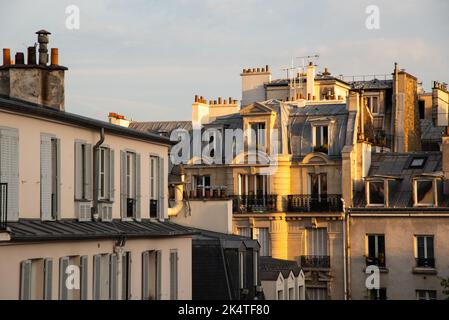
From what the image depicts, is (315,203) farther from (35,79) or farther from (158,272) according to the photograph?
(35,79)

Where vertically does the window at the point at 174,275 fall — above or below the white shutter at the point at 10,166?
below

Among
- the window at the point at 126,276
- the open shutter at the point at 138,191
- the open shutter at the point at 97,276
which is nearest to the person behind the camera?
the open shutter at the point at 97,276

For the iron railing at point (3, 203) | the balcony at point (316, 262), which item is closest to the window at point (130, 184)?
the iron railing at point (3, 203)

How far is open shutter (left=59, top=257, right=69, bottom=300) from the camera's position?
82.3ft

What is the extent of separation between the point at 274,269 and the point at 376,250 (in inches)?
547

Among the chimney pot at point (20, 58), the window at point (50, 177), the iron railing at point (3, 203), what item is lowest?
the iron railing at point (3, 203)

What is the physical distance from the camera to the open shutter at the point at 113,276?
93.1ft

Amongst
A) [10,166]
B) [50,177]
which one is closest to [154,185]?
[50,177]

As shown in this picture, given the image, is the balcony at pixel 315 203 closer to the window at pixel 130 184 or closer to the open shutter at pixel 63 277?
the window at pixel 130 184

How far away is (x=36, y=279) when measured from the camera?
78.9 ft

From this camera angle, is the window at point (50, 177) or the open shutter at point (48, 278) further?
the window at point (50, 177)

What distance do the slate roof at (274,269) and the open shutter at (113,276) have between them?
1630cm
